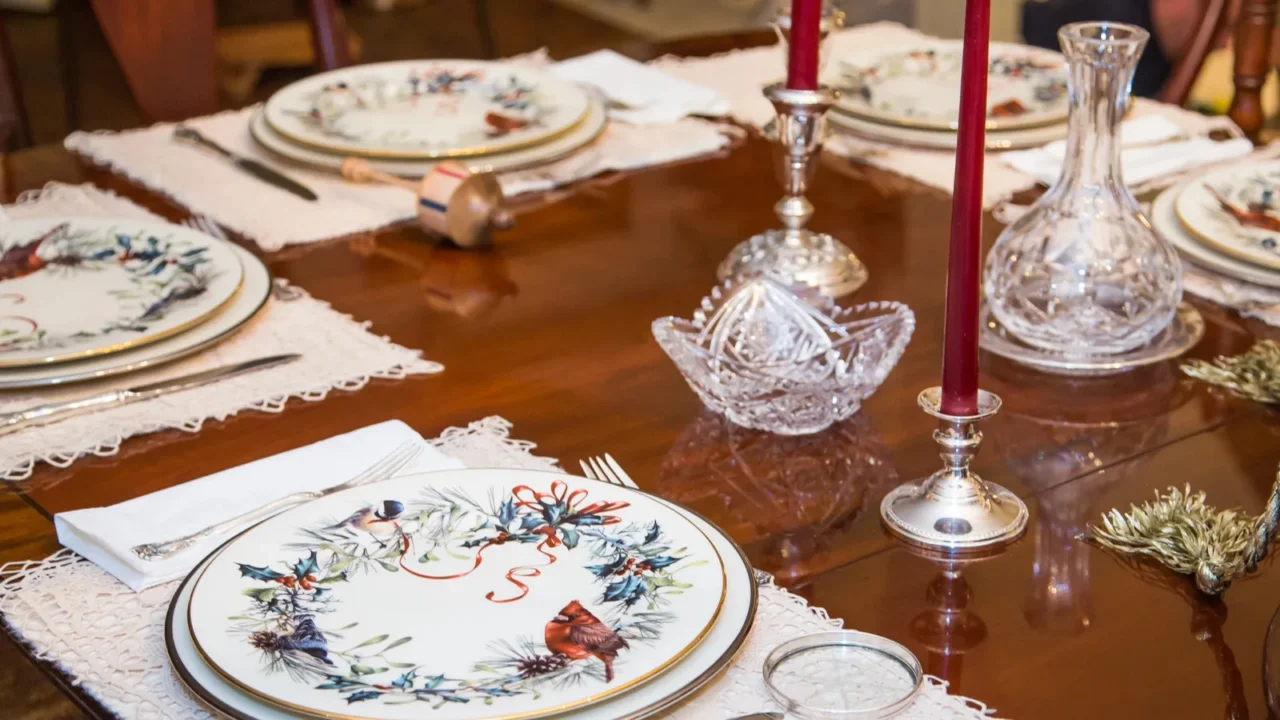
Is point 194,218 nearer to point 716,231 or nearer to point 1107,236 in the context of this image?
point 716,231

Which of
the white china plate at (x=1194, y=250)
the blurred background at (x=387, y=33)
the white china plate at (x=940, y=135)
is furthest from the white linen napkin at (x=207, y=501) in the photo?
the blurred background at (x=387, y=33)

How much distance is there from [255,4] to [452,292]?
375 centimetres

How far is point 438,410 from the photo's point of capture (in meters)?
0.93

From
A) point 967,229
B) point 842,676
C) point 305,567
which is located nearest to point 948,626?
point 842,676

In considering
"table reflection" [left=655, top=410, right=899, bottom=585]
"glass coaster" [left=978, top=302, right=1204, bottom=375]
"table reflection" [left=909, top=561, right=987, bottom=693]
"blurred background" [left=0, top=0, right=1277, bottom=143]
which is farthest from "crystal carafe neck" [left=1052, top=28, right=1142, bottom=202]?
→ "blurred background" [left=0, top=0, right=1277, bottom=143]

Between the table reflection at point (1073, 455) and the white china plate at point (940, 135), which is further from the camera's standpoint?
the white china plate at point (940, 135)

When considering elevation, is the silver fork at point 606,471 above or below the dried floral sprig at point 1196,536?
below

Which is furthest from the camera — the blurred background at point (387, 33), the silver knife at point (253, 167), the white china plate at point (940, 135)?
the blurred background at point (387, 33)

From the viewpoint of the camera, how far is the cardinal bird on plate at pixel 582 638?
2.03 ft

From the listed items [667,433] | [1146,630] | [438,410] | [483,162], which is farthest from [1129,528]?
[483,162]

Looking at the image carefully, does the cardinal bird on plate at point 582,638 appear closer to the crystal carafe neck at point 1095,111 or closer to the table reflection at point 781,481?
the table reflection at point 781,481

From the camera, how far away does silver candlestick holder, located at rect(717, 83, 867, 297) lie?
107 cm

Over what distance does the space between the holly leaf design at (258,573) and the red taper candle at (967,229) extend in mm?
331

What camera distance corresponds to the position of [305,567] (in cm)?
70
